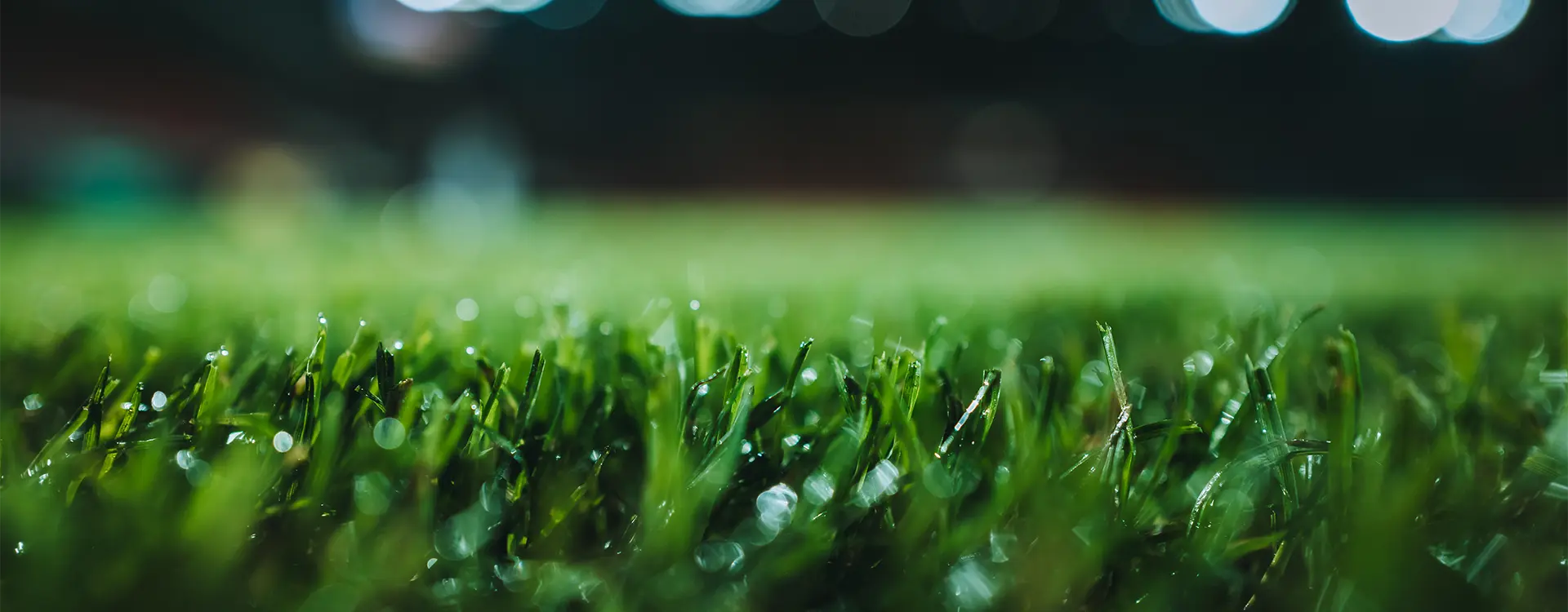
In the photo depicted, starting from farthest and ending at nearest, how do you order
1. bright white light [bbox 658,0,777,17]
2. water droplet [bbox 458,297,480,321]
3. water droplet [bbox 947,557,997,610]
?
bright white light [bbox 658,0,777,17] < water droplet [bbox 458,297,480,321] < water droplet [bbox 947,557,997,610]

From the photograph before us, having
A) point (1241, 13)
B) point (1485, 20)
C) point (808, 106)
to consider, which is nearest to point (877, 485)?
point (1241, 13)

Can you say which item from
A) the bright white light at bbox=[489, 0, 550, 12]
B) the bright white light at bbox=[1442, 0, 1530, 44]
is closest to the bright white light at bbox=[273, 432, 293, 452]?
the bright white light at bbox=[489, 0, 550, 12]

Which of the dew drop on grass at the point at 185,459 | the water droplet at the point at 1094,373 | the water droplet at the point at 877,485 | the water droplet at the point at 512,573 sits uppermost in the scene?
the water droplet at the point at 1094,373

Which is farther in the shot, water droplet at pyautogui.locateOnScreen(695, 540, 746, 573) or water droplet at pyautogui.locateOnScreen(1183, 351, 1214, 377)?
water droplet at pyautogui.locateOnScreen(1183, 351, 1214, 377)

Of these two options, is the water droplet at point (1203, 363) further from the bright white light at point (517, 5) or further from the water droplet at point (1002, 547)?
the bright white light at point (517, 5)

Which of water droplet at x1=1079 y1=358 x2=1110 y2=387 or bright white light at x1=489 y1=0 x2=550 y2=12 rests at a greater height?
bright white light at x1=489 y1=0 x2=550 y2=12

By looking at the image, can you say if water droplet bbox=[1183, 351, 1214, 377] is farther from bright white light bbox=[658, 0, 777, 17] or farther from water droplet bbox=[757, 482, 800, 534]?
bright white light bbox=[658, 0, 777, 17]

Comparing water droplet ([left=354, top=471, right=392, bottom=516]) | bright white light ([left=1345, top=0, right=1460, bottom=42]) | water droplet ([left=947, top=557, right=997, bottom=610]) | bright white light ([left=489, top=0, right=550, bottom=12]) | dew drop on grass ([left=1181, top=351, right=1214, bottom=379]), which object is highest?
bright white light ([left=1345, top=0, right=1460, bottom=42])

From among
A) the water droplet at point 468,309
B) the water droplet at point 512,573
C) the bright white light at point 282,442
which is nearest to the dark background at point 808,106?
the water droplet at point 468,309
